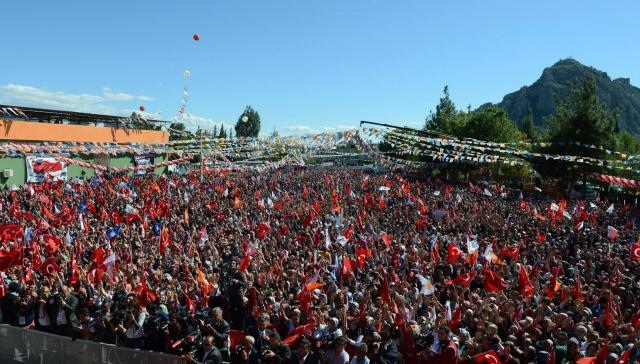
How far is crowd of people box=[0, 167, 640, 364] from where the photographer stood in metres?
7.21

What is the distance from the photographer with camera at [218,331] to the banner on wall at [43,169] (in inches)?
1209

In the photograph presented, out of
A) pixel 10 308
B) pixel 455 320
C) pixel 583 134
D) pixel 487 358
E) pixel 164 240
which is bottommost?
pixel 10 308

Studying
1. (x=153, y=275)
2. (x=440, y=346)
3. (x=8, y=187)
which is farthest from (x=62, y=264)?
(x=8, y=187)

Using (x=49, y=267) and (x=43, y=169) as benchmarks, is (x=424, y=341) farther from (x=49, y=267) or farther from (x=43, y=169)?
(x=43, y=169)

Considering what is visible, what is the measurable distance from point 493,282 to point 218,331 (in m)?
5.82

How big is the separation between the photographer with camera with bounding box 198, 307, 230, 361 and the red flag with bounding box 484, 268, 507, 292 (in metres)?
5.64

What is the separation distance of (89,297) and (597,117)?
1412 inches

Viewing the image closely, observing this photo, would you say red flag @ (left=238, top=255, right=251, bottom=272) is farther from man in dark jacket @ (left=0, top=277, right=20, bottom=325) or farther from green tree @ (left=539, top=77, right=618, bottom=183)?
green tree @ (left=539, top=77, right=618, bottom=183)

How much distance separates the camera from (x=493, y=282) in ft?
35.6

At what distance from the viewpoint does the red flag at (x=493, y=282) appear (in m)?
10.8

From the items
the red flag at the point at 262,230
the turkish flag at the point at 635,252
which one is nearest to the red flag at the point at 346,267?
the red flag at the point at 262,230

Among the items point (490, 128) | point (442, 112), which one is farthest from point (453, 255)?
point (442, 112)

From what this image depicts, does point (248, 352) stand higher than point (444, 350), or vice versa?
point (444, 350)

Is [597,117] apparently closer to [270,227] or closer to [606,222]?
[606,222]
